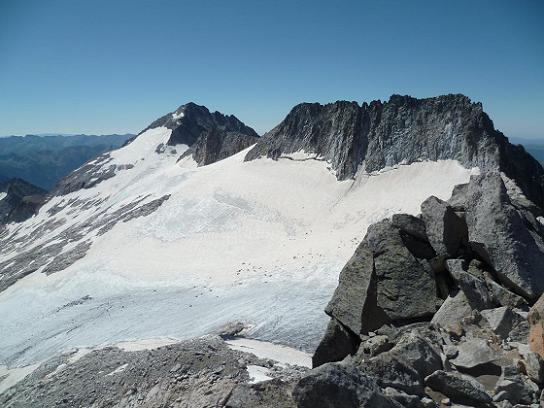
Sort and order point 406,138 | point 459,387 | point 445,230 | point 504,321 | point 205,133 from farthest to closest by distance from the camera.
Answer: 1. point 205,133
2. point 406,138
3. point 445,230
4. point 504,321
5. point 459,387

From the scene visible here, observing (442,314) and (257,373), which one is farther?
(257,373)

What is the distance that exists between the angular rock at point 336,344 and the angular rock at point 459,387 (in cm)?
429

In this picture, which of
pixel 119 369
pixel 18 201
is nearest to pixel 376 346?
pixel 119 369

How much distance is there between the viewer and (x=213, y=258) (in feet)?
120

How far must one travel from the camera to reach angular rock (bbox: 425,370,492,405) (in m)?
7.96

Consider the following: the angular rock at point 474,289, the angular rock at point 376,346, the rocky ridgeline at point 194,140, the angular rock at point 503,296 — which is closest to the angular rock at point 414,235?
the angular rock at point 474,289

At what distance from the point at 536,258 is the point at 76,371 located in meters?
19.6

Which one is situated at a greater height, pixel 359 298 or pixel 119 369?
pixel 359 298

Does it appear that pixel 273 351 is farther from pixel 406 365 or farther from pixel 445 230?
pixel 406 365

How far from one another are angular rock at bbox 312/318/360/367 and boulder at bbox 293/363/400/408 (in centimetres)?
475

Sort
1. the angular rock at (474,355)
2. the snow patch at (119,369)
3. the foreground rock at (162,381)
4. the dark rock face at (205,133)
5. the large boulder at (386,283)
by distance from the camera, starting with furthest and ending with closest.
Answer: the dark rock face at (205,133) → the snow patch at (119,369) → the large boulder at (386,283) → the foreground rock at (162,381) → the angular rock at (474,355)

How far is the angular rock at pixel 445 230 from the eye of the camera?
510 inches

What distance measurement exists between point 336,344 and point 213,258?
2491 cm

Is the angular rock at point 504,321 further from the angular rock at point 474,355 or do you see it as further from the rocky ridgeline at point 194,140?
the rocky ridgeline at point 194,140
